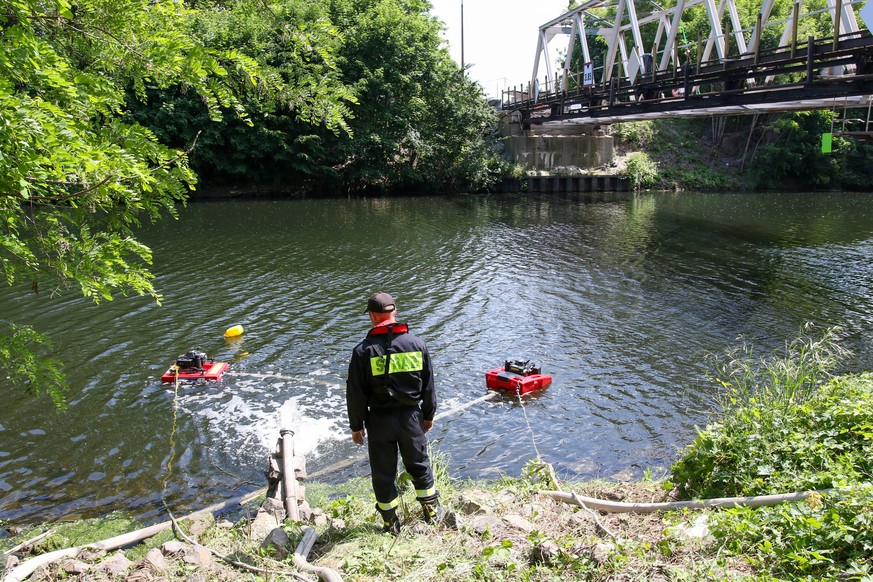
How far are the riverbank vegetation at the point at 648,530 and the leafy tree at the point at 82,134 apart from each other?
192 centimetres

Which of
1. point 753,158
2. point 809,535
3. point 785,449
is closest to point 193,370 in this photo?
point 785,449

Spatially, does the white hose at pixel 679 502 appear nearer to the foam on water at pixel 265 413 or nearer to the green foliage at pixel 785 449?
the green foliage at pixel 785 449

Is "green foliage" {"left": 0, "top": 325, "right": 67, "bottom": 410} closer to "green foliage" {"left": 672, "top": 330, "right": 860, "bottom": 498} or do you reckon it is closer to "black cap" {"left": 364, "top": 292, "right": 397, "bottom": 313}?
"black cap" {"left": 364, "top": 292, "right": 397, "bottom": 313}

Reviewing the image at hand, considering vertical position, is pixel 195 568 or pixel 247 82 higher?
pixel 247 82

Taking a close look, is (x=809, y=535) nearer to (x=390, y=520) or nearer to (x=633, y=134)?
(x=390, y=520)

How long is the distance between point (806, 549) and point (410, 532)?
261cm

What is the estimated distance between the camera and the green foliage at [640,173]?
4469 cm

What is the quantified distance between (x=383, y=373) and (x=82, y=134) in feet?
8.66

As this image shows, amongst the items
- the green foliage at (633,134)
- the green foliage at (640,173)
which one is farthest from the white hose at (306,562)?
the green foliage at (633,134)

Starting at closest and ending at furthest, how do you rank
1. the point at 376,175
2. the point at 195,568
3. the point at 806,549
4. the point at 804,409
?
the point at 806,549, the point at 195,568, the point at 804,409, the point at 376,175

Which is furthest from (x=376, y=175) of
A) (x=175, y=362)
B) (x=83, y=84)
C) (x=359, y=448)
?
(x=83, y=84)

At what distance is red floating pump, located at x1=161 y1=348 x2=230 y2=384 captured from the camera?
1010 centimetres

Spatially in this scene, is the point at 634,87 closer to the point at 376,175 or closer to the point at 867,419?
the point at 376,175

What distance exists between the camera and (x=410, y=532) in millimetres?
4863
